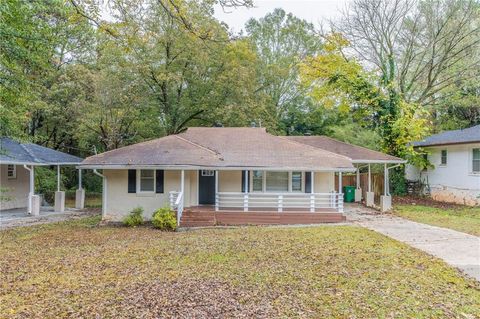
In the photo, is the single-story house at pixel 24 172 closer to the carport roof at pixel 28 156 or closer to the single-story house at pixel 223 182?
the carport roof at pixel 28 156

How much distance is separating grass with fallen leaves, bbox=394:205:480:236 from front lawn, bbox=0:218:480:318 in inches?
165

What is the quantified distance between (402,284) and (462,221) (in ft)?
31.0

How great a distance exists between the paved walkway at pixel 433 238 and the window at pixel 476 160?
275 inches

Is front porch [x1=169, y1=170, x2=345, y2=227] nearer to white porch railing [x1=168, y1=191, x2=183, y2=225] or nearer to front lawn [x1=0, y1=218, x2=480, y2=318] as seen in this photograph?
white porch railing [x1=168, y1=191, x2=183, y2=225]

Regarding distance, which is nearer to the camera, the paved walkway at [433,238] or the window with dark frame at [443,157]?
the paved walkway at [433,238]

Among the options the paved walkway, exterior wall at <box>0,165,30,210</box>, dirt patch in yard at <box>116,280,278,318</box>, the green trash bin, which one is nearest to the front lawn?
dirt patch in yard at <box>116,280,278,318</box>

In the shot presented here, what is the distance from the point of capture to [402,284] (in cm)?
632

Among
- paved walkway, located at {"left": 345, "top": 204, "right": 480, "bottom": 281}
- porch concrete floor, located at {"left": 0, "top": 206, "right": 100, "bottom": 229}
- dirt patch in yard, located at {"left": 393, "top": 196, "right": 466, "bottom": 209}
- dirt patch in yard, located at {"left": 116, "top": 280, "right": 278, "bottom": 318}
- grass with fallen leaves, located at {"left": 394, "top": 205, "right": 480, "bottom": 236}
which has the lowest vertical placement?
porch concrete floor, located at {"left": 0, "top": 206, "right": 100, "bottom": 229}

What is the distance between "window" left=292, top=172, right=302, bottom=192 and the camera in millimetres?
16266

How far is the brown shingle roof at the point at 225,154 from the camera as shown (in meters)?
14.7

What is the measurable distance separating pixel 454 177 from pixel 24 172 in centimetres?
2433

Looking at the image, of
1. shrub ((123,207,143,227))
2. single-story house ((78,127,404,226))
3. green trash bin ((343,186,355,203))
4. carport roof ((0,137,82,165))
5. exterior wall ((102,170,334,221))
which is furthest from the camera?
green trash bin ((343,186,355,203))

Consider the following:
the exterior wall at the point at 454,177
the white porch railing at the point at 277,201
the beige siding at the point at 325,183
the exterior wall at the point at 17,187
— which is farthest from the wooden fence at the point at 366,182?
the exterior wall at the point at 17,187

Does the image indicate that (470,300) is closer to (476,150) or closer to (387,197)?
(387,197)
